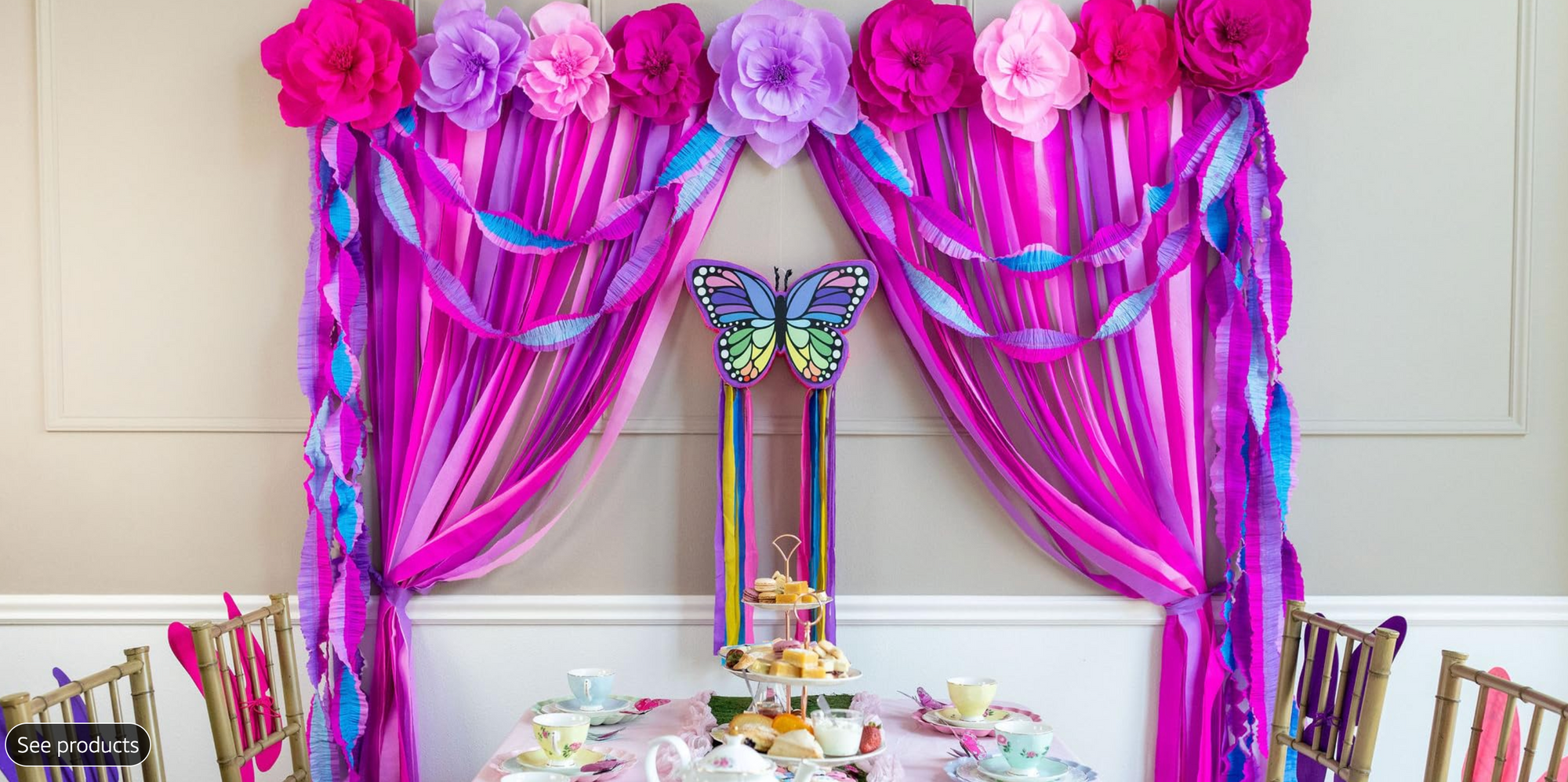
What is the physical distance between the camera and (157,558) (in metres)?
2.52

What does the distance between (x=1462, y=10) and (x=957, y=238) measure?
1351 mm

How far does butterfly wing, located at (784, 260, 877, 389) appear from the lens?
2.37 meters

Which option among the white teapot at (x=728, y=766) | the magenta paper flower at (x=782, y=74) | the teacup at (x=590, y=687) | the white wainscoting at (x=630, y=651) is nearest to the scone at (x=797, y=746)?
the white teapot at (x=728, y=766)

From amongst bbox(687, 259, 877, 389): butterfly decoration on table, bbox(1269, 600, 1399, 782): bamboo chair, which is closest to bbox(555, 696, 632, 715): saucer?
bbox(687, 259, 877, 389): butterfly decoration on table

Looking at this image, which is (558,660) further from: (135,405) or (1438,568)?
(1438,568)

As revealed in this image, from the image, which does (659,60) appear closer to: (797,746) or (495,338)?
(495,338)

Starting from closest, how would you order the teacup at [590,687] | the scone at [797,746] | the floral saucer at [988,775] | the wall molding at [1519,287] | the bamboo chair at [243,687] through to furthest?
the scone at [797,746] < the floral saucer at [988,775] < the bamboo chair at [243,687] < the teacup at [590,687] < the wall molding at [1519,287]

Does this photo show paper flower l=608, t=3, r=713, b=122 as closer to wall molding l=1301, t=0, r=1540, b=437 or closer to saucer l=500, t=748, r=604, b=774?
saucer l=500, t=748, r=604, b=774

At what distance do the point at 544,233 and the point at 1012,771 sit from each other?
1527 millimetres

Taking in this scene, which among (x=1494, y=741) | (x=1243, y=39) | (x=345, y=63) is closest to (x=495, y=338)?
(x=345, y=63)

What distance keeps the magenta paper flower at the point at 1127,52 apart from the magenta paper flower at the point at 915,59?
0.85 ft

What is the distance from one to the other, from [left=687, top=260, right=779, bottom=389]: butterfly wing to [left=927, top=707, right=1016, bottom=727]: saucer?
81cm

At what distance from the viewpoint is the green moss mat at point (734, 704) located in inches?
82.7

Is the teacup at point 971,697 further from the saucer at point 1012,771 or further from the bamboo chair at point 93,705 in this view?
the bamboo chair at point 93,705
